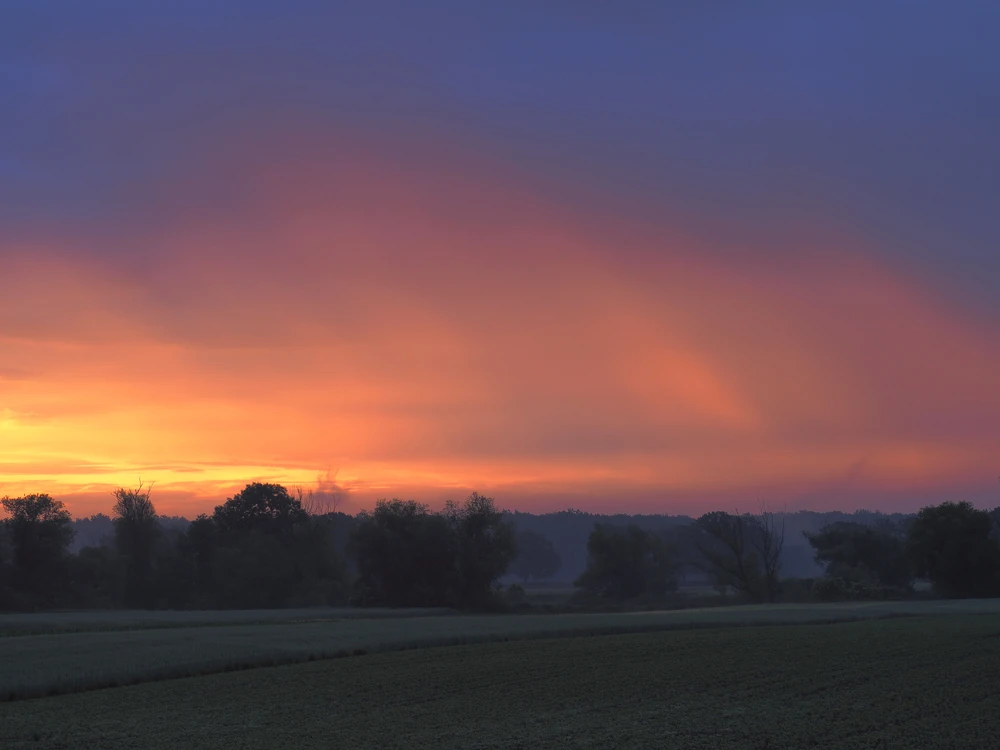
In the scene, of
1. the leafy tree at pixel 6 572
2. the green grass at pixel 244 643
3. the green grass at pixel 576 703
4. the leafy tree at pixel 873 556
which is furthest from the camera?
the leafy tree at pixel 873 556

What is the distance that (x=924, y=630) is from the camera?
42.5 meters

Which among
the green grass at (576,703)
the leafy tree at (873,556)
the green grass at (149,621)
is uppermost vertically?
the leafy tree at (873,556)

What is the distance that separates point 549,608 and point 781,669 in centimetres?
5474

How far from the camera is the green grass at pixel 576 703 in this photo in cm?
2086

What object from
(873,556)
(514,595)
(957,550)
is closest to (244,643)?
(514,595)

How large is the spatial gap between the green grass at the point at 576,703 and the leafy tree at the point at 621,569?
247ft

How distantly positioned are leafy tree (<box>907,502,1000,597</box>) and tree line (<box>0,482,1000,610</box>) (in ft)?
0.38

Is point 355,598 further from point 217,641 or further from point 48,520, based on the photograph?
point 217,641

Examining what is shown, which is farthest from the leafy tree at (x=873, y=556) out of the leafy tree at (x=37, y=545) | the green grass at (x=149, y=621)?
the leafy tree at (x=37, y=545)

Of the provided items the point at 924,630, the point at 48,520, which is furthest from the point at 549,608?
the point at 48,520

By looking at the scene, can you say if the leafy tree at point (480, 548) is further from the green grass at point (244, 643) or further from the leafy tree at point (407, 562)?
the green grass at point (244, 643)

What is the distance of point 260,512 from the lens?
11250cm

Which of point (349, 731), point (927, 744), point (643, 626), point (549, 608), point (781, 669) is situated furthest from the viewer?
point (549, 608)

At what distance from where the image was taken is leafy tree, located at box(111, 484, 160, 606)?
10025cm
